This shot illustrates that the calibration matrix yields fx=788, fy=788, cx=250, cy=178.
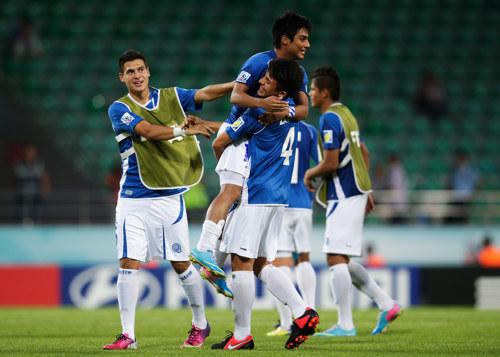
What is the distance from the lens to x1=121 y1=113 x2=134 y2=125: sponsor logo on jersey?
621 centimetres

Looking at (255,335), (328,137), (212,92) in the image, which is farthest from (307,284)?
(212,92)

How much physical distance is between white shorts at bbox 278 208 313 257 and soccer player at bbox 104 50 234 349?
153 cm

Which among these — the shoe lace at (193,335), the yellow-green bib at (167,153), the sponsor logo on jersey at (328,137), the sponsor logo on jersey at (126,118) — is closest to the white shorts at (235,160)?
the yellow-green bib at (167,153)

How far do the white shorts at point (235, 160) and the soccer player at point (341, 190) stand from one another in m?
1.44

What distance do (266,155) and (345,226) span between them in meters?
1.59

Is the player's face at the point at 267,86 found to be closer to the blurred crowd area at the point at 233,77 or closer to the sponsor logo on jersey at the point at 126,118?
the sponsor logo on jersey at the point at 126,118

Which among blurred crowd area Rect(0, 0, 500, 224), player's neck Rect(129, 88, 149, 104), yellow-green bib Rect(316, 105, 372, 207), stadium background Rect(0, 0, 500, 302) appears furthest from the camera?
blurred crowd area Rect(0, 0, 500, 224)

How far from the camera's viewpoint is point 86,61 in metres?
20.0

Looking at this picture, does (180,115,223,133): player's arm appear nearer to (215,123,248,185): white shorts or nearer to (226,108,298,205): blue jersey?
(215,123,248,185): white shorts

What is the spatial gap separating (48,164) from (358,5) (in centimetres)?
1052

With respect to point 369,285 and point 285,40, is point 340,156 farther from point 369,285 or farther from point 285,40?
point 285,40

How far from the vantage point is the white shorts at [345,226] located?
23.7 feet

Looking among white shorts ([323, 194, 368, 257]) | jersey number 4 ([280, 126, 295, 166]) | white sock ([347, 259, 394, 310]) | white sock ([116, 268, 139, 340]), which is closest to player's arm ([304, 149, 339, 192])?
white shorts ([323, 194, 368, 257])

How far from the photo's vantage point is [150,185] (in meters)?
6.27
